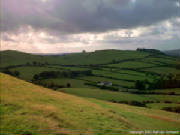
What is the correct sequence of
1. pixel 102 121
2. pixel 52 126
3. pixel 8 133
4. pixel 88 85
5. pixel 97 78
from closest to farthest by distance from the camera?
pixel 8 133 → pixel 52 126 → pixel 102 121 → pixel 88 85 → pixel 97 78

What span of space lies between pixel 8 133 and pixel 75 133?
4.85m

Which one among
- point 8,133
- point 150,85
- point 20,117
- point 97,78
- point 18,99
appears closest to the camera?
point 8,133

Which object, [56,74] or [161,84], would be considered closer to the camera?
[161,84]

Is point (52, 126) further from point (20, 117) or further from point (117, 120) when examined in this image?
point (117, 120)

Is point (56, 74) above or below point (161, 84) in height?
above

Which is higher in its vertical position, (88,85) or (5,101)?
(5,101)

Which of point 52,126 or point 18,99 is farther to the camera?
point 18,99

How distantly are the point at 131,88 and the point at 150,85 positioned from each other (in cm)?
899

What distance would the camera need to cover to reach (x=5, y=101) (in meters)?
17.5

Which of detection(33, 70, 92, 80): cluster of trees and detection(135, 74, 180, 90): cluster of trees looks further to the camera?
detection(33, 70, 92, 80): cluster of trees

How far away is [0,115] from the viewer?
48.6 feet

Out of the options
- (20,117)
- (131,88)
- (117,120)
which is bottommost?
(131,88)

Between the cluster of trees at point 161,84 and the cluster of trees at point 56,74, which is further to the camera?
the cluster of trees at point 56,74

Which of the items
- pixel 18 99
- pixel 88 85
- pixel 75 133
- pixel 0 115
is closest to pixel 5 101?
pixel 18 99
